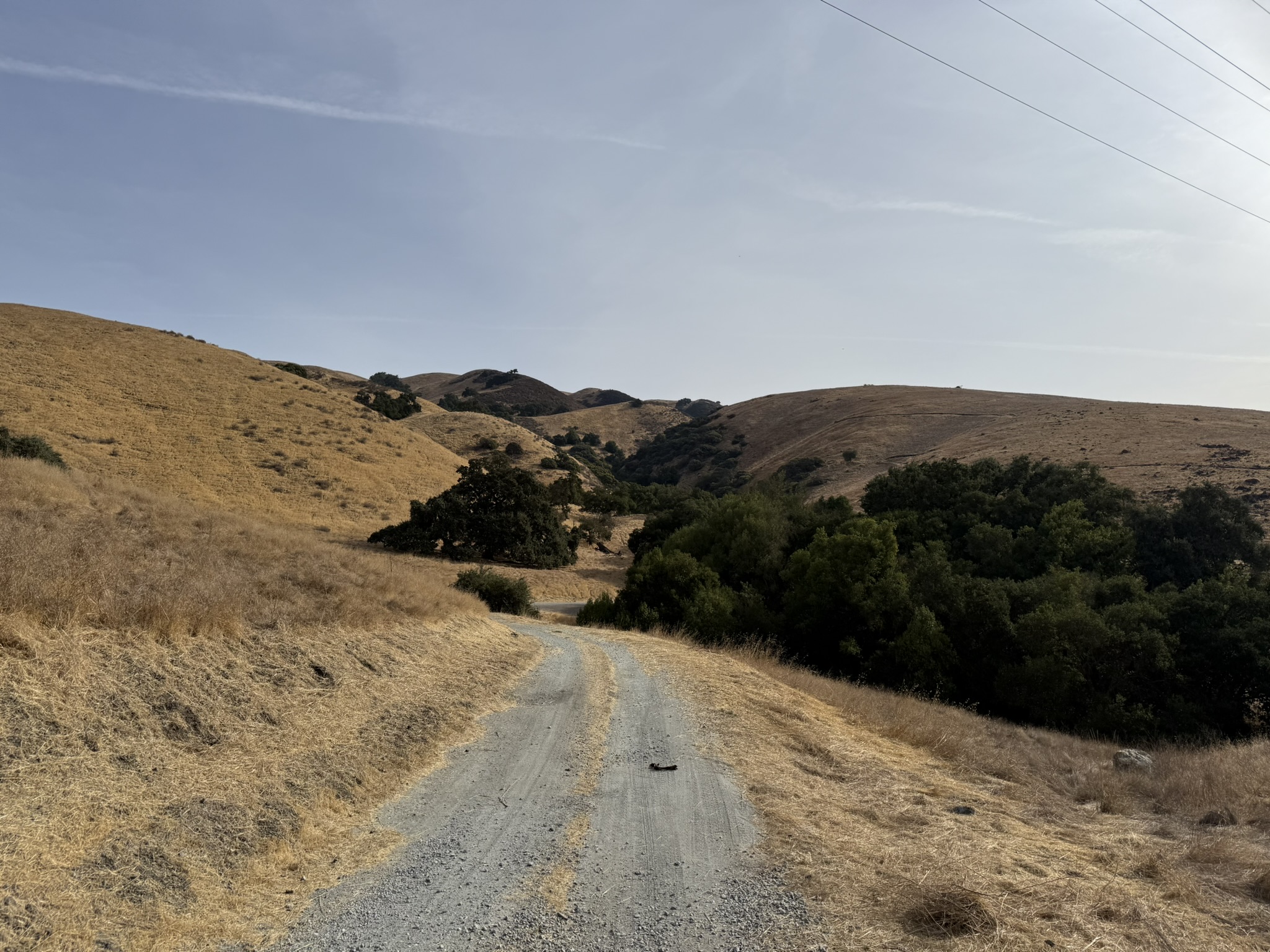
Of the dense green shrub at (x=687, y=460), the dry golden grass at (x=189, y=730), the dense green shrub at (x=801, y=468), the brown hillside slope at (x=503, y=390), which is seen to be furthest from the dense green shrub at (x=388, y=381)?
the dry golden grass at (x=189, y=730)

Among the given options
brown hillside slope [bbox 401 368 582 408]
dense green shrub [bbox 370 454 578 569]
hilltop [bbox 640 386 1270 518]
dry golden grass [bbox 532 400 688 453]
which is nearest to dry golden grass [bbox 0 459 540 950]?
dense green shrub [bbox 370 454 578 569]

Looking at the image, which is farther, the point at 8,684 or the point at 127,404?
the point at 127,404

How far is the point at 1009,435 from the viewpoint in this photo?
217 feet

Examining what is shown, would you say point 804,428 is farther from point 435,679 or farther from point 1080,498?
point 435,679

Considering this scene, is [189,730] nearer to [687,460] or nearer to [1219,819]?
[1219,819]

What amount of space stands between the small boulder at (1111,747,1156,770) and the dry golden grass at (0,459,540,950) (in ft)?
36.2

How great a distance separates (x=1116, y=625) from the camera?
2062cm

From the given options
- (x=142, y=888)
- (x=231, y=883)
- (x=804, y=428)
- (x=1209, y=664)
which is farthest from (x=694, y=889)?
(x=804, y=428)

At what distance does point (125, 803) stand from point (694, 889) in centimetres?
438

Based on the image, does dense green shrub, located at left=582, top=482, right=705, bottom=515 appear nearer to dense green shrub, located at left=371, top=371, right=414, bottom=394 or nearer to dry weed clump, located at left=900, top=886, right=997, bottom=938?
dry weed clump, located at left=900, top=886, right=997, bottom=938

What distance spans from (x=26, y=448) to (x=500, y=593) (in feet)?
65.1

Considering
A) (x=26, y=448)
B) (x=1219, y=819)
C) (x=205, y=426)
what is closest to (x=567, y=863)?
(x=1219, y=819)

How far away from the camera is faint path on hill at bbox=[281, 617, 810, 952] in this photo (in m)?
4.64

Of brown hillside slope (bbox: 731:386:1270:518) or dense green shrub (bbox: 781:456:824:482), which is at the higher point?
brown hillside slope (bbox: 731:386:1270:518)
